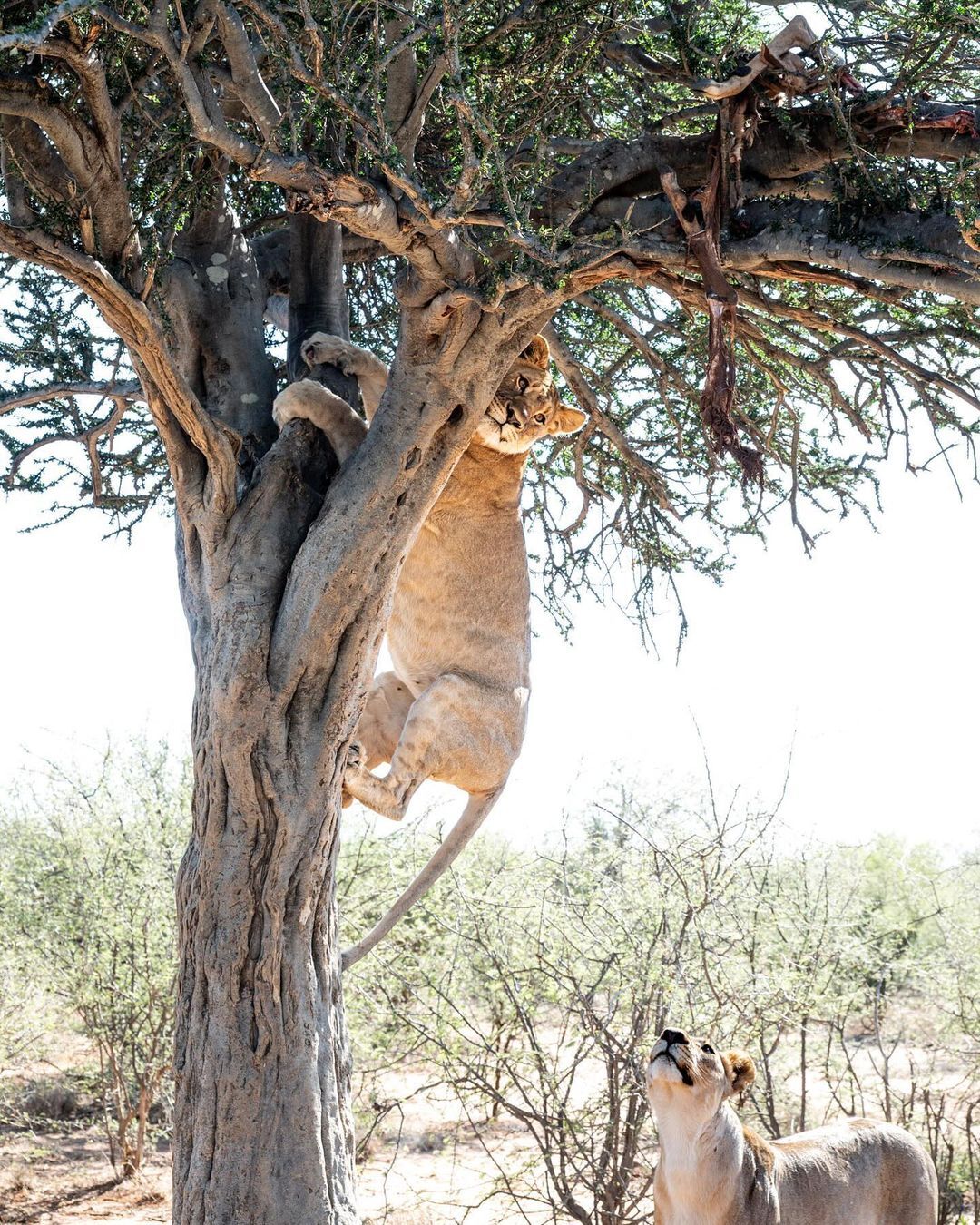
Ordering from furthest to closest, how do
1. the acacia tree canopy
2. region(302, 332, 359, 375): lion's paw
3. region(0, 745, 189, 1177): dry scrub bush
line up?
1. region(0, 745, 189, 1177): dry scrub bush
2. region(302, 332, 359, 375): lion's paw
3. the acacia tree canopy

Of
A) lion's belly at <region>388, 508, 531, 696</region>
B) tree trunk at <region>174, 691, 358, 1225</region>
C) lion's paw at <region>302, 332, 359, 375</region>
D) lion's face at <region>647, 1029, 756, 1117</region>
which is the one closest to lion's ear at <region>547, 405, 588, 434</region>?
lion's belly at <region>388, 508, 531, 696</region>

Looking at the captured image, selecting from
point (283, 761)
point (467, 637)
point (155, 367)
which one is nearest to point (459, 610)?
point (467, 637)

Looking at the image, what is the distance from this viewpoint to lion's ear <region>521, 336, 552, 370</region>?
17.8 ft

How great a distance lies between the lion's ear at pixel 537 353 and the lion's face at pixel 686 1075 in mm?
2831

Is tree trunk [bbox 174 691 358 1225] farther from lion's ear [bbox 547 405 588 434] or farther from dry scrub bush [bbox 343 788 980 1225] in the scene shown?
lion's ear [bbox 547 405 588 434]

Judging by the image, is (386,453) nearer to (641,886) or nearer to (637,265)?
(637,265)

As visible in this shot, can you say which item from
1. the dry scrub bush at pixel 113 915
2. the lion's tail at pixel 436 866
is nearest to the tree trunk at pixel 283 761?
the lion's tail at pixel 436 866

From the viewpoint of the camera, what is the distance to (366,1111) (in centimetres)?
984

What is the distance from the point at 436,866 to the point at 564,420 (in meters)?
1.99

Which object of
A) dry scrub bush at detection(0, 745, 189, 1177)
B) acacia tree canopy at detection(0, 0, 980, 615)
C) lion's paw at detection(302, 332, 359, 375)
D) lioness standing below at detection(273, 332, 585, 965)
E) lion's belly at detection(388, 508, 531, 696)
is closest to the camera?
acacia tree canopy at detection(0, 0, 980, 615)

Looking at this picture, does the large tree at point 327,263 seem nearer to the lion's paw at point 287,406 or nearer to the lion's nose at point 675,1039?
the lion's paw at point 287,406

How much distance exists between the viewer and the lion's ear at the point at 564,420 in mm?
5445

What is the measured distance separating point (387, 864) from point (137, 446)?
17.8ft

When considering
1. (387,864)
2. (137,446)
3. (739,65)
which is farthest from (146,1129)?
(739,65)
